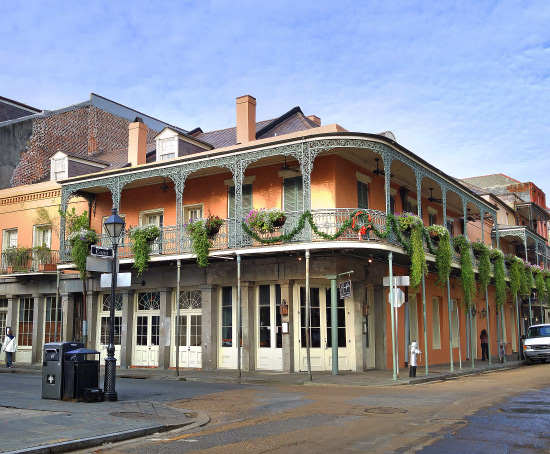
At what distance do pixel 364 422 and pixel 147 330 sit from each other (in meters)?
14.6

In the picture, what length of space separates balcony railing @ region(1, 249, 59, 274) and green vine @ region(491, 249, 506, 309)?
1846 cm

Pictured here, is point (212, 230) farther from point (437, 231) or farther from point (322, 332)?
point (437, 231)

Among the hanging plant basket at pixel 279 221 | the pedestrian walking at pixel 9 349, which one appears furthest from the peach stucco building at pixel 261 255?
the pedestrian walking at pixel 9 349

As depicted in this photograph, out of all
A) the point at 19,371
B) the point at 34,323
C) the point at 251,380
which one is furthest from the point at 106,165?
the point at 251,380

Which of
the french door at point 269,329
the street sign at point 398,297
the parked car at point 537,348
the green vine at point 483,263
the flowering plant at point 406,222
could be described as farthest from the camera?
the parked car at point 537,348

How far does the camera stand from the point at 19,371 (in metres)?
21.7

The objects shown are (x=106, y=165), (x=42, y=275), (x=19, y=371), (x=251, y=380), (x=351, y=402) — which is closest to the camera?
(x=351, y=402)

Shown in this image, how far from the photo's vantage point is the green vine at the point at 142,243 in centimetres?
2022

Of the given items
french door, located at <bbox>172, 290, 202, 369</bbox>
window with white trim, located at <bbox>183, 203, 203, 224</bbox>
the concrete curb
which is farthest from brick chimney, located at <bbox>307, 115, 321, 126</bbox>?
the concrete curb

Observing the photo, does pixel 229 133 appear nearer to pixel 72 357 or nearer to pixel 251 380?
pixel 251 380

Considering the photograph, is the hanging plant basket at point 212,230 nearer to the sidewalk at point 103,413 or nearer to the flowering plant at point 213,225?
the flowering plant at point 213,225

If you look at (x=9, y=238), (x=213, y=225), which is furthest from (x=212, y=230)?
(x=9, y=238)

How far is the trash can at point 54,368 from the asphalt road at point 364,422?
7.68 ft

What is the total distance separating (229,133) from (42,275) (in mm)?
9764
